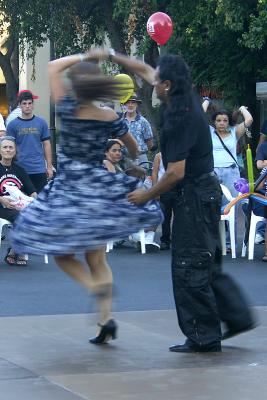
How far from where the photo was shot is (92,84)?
702cm

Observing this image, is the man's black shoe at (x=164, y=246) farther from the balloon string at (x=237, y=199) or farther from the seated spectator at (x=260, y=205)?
the balloon string at (x=237, y=199)

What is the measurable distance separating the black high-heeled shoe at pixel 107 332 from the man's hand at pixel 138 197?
33.4 inches

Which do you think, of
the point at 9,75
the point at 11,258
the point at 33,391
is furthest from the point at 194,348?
the point at 9,75

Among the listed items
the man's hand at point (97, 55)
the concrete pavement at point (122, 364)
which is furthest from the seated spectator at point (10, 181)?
the man's hand at point (97, 55)

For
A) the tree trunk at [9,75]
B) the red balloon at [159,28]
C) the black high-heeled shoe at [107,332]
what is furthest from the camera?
the tree trunk at [9,75]

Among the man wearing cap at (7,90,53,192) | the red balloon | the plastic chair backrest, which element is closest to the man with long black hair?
the plastic chair backrest

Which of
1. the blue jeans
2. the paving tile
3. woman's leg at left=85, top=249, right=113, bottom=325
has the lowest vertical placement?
the blue jeans

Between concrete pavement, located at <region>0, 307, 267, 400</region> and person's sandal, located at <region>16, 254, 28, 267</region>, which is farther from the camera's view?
person's sandal, located at <region>16, 254, 28, 267</region>

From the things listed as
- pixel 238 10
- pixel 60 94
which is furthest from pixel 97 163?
pixel 238 10

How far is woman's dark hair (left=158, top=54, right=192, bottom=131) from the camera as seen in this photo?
22.7ft

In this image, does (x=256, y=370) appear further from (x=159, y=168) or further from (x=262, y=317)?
(x=159, y=168)

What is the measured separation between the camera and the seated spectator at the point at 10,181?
12078 mm

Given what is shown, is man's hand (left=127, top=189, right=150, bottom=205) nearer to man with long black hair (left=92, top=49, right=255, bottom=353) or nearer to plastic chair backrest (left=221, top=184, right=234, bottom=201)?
man with long black hair (left=92, top=49, right=255, bottom=353)

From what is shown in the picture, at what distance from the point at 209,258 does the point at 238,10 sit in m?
15.3
